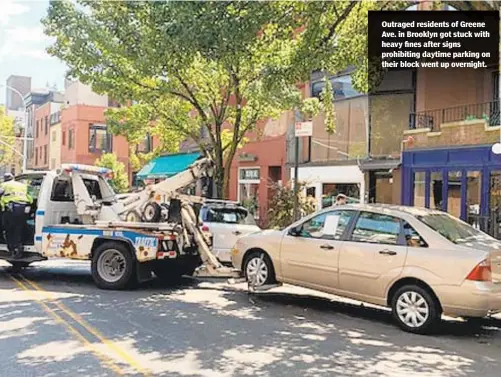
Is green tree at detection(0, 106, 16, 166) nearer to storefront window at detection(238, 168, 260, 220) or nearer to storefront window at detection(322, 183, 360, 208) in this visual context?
storefront window at detection(238, 168, 260, 220)

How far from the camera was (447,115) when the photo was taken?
1706 centimetres

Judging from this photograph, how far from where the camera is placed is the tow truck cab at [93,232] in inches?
391

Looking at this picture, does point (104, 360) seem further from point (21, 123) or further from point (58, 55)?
point (21, 123)

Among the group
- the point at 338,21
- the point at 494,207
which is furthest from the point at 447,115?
the point at 338,21

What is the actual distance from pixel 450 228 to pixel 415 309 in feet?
4.01

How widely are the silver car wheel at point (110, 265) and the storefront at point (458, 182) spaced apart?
9121mm

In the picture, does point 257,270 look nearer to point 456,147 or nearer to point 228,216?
point 228,216

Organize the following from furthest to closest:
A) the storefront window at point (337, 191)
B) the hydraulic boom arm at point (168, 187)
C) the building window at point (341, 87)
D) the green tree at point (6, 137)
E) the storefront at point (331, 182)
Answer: the green tree at point (6, 137) → the building window at point (341, 87) → the storefront window at point (337, 191) → the storefront at point (331, 182) → the hydraulic boom arm at point (168, 187)

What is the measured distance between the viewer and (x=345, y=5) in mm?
11375

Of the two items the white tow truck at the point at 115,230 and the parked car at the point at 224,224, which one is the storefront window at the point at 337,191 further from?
the white tow truck at the point at 115,230

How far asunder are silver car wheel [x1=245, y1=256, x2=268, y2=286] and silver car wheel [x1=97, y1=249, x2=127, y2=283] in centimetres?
221

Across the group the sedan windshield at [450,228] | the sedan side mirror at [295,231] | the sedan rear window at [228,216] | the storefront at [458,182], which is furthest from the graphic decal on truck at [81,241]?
the storefront at [458,182]

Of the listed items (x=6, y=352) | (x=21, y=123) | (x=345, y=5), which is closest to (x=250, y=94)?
(x=345, y=5)

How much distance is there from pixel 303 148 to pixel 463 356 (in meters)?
15.7
